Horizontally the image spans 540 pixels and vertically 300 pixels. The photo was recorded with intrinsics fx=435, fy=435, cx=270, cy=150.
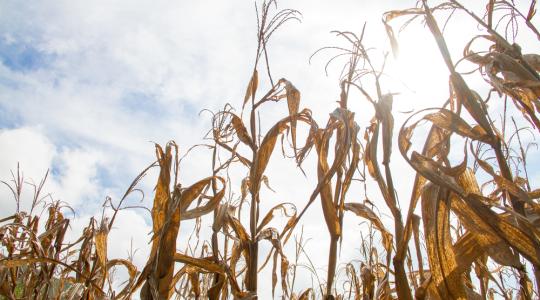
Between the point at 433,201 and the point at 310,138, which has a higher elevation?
the point at 310,138

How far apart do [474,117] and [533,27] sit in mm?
309

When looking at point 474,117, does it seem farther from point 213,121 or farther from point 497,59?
point 213,121

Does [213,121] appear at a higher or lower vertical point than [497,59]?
higher

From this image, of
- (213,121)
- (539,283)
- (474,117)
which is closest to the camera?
(539,283)

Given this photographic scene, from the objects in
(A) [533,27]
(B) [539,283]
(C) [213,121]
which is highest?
(C) [213,121]

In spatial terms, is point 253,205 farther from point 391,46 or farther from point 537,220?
point 537,220

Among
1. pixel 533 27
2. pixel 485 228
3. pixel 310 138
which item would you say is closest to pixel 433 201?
pixel 485 228

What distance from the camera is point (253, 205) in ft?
4.87

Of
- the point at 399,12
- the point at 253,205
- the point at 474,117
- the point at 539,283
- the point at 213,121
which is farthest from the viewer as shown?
the point at 213,121

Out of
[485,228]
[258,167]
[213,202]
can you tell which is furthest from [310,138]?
[485,228]

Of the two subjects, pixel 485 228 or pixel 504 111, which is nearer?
pixel 485 228

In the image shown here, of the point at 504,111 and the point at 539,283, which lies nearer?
the point at 539,283

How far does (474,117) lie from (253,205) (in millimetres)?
773

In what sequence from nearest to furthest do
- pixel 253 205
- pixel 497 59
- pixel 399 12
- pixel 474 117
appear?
pixel 474 117
pixel 497 59
pixel 399 12
pixel 253 205
